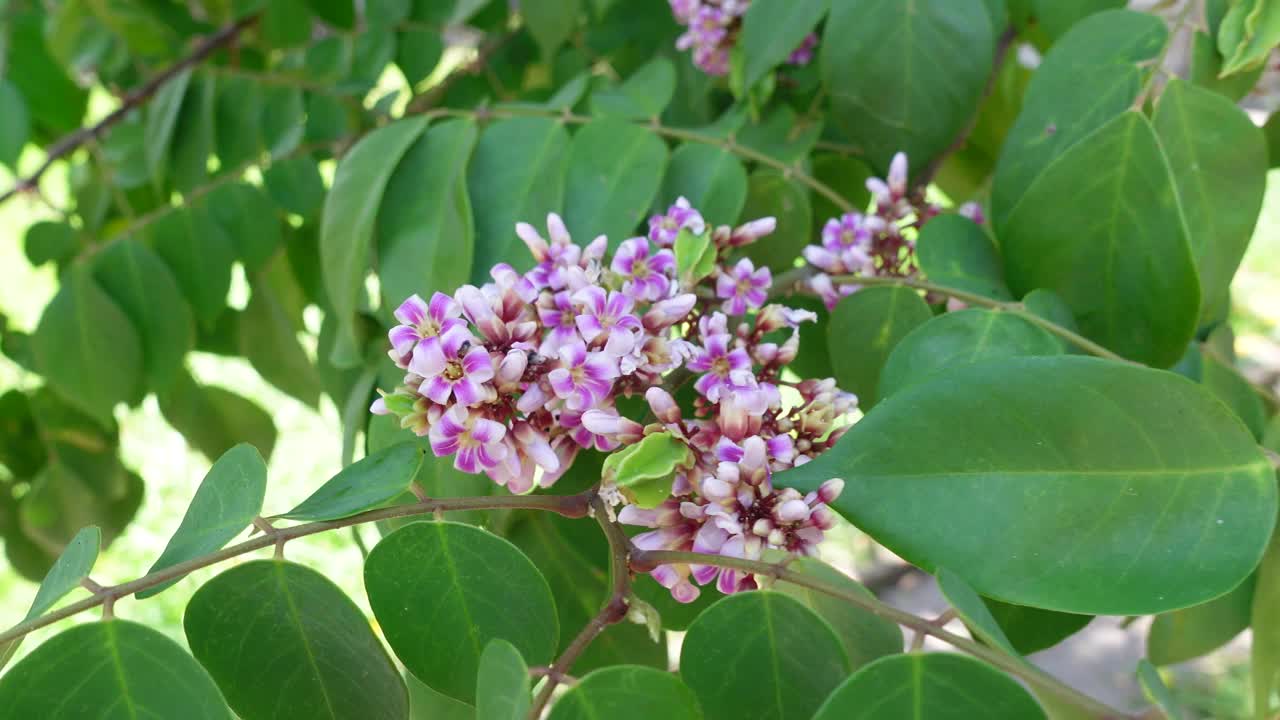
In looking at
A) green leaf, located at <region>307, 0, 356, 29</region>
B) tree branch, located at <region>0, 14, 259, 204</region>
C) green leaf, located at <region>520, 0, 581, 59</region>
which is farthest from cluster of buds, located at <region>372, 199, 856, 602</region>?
tree branch, located at <region>0, 14, 259, 204</region>

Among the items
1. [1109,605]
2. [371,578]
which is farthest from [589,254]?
[1109,605]

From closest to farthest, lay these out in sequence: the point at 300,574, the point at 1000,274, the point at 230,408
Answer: the point at 300,574 < the point at 1000,274 < the point at 230,408

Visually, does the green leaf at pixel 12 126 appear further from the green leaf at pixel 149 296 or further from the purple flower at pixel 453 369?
the purple flower at pixel 453 369

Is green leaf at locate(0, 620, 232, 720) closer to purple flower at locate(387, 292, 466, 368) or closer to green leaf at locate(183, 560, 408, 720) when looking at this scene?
green leaf at locate(183, 560, 408, 720)

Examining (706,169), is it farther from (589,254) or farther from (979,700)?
(979,700)

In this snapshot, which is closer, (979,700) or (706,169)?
(979,700)

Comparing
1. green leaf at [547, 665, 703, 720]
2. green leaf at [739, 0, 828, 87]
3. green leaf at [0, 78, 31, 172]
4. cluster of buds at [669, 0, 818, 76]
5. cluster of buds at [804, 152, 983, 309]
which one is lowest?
green leaf at [0, 78, 31, 172]

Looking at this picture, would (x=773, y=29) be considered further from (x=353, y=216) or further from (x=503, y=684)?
(x=503, y=684)
